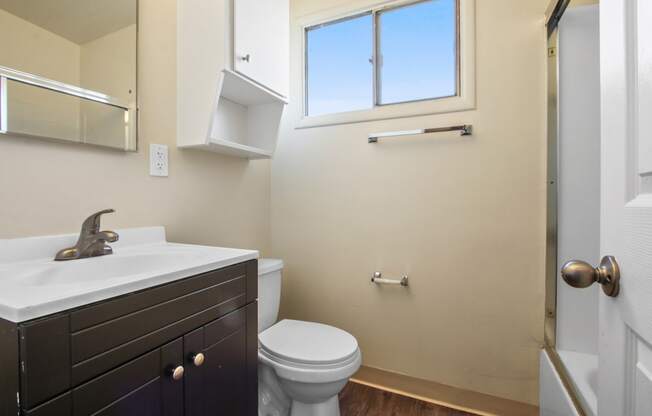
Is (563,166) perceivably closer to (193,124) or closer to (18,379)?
(193,124)

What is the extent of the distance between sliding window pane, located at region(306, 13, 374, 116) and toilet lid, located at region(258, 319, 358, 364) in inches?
50.1

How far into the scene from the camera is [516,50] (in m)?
1.49

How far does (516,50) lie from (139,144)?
1770 millimetres

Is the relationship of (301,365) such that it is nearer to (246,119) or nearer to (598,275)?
(598,275)

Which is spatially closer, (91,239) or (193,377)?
(193,377)

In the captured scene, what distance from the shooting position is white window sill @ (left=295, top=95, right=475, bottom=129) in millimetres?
1596

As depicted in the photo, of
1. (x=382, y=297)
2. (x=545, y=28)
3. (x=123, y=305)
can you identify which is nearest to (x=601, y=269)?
(x=123, y=305)

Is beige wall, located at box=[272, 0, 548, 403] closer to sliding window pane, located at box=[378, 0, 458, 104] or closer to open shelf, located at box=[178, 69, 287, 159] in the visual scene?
sliding window pane, located at box=[378, 0, 458, 104]

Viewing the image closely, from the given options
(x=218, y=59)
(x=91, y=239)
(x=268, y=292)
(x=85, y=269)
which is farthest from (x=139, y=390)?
(x=218, y=59)

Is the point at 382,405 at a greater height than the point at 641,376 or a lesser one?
lesser

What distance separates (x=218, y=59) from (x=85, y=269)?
3.02 feet

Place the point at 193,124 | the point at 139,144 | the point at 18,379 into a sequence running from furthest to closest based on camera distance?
the point at 193,124 → the point at 139,144 → the point at 18,379

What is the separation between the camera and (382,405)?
1610 millimetres

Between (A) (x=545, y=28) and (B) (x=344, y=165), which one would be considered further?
(B) (x=344, y=165)
